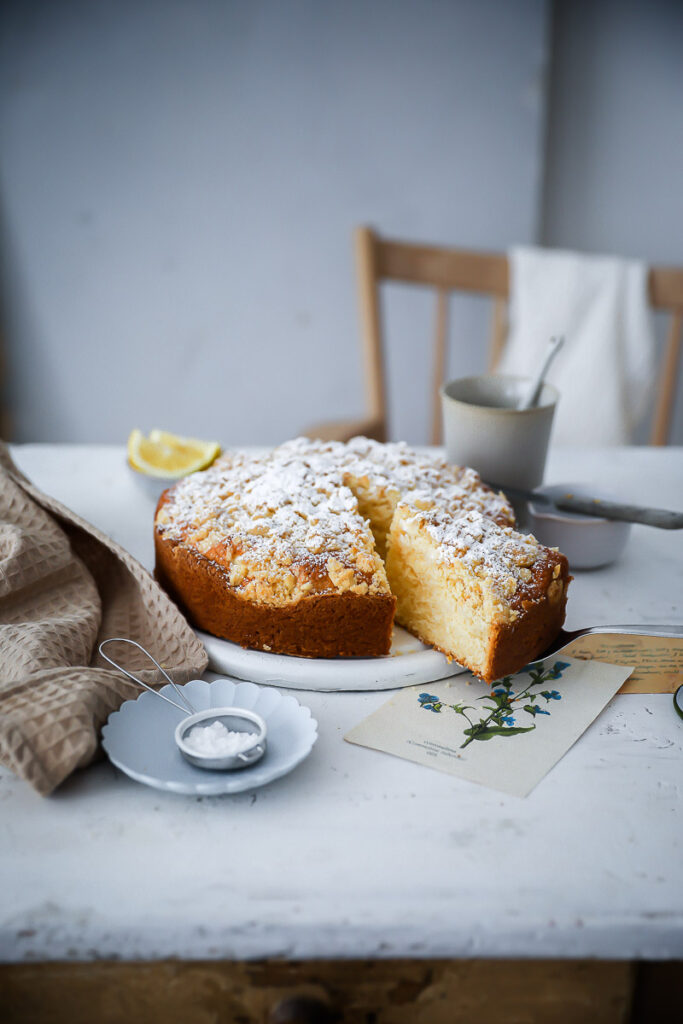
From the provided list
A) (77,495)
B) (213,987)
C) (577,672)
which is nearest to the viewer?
(213,987)

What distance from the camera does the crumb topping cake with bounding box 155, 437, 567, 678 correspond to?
86cm

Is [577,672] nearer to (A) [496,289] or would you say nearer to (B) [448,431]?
(B) [448,431]

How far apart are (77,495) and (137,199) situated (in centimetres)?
147

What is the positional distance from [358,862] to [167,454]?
0.81 m

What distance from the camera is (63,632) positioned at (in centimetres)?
86

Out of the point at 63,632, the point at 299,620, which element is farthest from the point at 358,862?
the point at 63,632

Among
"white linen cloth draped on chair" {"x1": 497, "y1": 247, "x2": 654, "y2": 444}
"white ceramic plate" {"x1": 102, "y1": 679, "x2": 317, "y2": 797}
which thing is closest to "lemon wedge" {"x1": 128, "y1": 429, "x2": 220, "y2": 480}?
"white ceramic plate" {"x1": 102, "y1": 679, "x2": 317, "y2": 797}

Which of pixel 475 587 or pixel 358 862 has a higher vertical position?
pixel 475 587

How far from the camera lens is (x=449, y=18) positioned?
2.29 metres

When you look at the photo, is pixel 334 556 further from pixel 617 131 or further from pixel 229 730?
pixel 617 131

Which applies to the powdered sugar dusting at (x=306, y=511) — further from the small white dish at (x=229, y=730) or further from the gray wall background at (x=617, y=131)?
the gray wall background at (x=617, y=131)

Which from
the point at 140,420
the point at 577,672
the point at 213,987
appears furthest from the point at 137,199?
the point at 213,987

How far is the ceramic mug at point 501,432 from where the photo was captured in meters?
1.13

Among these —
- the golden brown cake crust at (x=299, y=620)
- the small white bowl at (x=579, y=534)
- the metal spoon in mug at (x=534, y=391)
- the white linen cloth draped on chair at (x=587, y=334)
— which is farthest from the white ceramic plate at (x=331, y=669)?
the white linen cloth draped on chair at (x=587, y=334)
